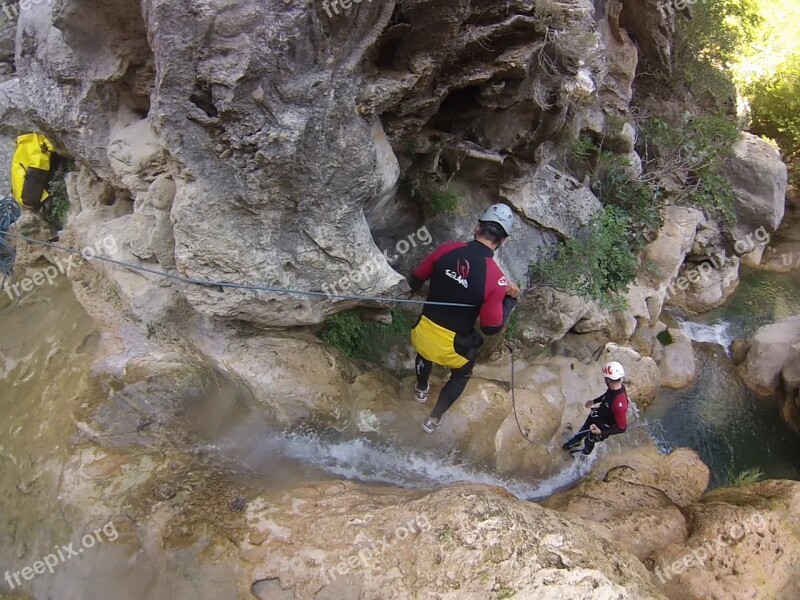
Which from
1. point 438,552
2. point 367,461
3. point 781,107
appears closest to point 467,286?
point 438,552

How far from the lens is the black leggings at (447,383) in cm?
537

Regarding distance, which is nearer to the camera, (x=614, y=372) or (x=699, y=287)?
(x=614, y=372)

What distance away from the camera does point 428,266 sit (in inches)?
193

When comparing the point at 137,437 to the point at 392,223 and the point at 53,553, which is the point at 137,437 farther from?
the point at 392,223

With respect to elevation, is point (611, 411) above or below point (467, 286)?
below

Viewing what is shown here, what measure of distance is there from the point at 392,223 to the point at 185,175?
2981 mm

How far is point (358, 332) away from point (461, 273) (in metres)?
1.93

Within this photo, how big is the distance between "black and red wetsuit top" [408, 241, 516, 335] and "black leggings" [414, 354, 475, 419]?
0.60 metres

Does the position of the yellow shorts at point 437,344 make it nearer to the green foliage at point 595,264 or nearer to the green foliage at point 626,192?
the green foliage at point 595,264

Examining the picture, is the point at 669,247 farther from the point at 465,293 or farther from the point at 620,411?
the point at 465,293

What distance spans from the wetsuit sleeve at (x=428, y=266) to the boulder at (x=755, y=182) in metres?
10.6

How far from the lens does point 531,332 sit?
732 centimetres

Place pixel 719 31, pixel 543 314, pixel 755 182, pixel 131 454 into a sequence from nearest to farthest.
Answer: pixel 131 454, pixel 543 314, pixel 719 31, pixel 755 182

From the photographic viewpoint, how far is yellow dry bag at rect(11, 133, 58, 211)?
6.32 m
